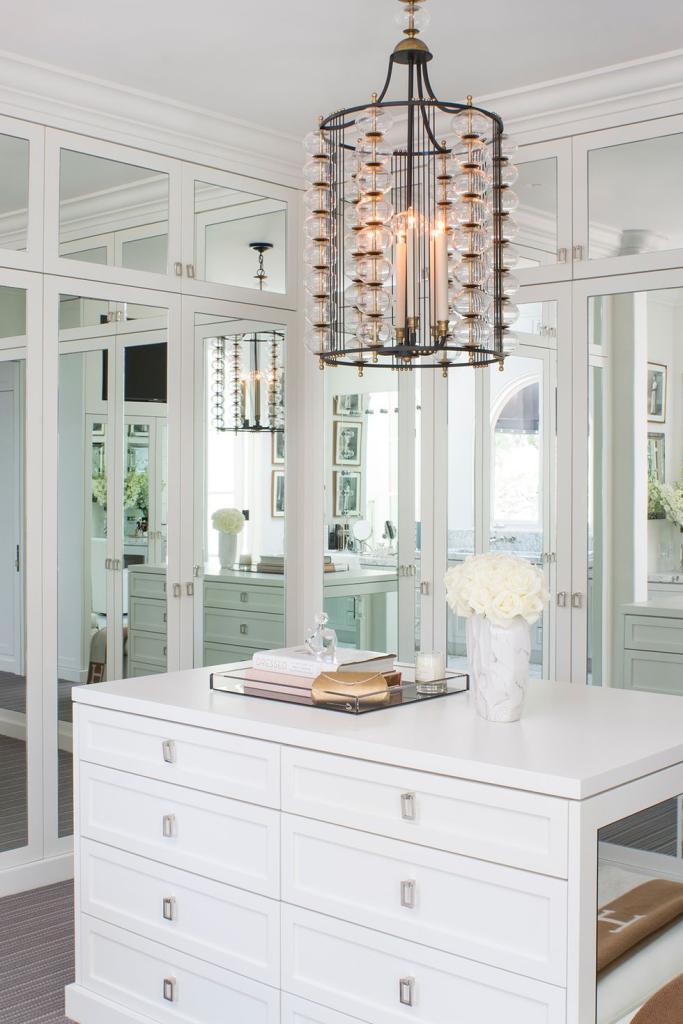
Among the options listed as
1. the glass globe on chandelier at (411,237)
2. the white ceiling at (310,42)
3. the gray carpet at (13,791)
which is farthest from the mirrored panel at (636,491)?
the gray carpet at (13,791)

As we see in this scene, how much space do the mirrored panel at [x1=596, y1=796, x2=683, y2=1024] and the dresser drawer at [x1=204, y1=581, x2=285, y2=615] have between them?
2.62 m

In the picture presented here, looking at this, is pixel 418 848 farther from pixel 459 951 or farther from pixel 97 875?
pixel 97 875

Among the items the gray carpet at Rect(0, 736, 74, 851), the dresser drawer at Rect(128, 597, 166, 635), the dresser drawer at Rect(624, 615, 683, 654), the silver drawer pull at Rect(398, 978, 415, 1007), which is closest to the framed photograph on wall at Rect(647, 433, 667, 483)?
the dresser drawer at Rect(624, 615, 683, 654)

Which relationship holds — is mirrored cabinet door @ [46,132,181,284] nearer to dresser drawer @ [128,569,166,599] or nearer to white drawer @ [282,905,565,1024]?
dresser drawer @ [128,569,166,599]

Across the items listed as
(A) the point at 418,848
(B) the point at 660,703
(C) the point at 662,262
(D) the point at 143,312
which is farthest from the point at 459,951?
(D) the point at 143,312

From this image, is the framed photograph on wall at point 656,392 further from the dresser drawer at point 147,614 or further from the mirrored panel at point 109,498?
the dresser drawer at point 147,614

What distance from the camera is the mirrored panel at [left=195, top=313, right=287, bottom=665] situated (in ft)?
14.6

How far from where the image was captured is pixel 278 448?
4738mm

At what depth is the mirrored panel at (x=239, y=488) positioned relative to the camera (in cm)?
446

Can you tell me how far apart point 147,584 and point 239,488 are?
1.97ft

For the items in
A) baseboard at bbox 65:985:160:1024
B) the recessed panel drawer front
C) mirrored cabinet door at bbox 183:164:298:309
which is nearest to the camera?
baseboard at bbox 65:985:160:1024

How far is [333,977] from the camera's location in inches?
87.8

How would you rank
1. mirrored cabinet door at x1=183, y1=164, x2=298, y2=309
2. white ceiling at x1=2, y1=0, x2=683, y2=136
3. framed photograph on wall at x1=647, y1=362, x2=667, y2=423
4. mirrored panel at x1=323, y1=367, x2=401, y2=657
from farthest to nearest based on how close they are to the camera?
1. mirrored panel at x1=323, y1=367, x2=401, y2=657
2. mirrored cabinet door at x1=183, y1=164, x2=298, y2=309
3. framed photograph on wall at x1=647, y1=362, x2=667, y2=423
4. white ceiling at x1=2, y1=0, x2=683, y2=136

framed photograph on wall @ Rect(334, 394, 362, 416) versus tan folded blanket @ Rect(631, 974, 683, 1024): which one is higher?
framed photograph on wall @ Rect(334, 394, 362, 416)
